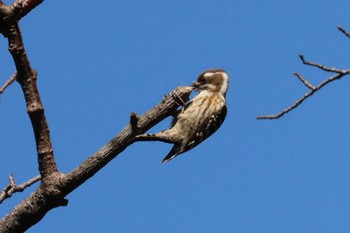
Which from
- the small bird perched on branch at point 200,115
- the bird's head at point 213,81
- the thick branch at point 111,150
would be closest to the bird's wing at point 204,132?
the small bird perched on branch at point 200,115

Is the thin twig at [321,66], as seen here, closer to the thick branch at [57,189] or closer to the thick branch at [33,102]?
the thick branch at [57,189]

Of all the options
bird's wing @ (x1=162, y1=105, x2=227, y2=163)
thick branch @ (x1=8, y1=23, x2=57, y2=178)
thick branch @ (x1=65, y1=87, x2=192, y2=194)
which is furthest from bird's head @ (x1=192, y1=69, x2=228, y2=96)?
thick branch @ (x1=8, y1=23, x2=57, y2=178)

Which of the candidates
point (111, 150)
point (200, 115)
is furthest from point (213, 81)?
point (111, 150)

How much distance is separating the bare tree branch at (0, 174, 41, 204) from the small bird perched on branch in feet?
5.77

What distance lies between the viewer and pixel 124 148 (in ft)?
11.4

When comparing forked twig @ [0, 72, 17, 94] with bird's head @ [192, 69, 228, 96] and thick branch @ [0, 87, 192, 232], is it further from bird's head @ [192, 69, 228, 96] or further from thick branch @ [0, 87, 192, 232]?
bird's head @ [192, 69, 228, 96]

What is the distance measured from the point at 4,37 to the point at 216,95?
2794 mm

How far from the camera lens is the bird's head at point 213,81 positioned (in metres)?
5.70

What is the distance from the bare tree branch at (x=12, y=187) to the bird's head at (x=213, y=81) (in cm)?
235

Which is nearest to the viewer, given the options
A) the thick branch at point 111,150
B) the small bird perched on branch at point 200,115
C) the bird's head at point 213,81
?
the thick branch at point 111,150

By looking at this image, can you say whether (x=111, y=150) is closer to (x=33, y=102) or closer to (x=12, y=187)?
(x=33, y=102)

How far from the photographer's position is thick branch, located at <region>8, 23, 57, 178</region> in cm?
322

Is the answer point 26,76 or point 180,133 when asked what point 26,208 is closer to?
point 26,76

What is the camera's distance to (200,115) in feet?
18.2
